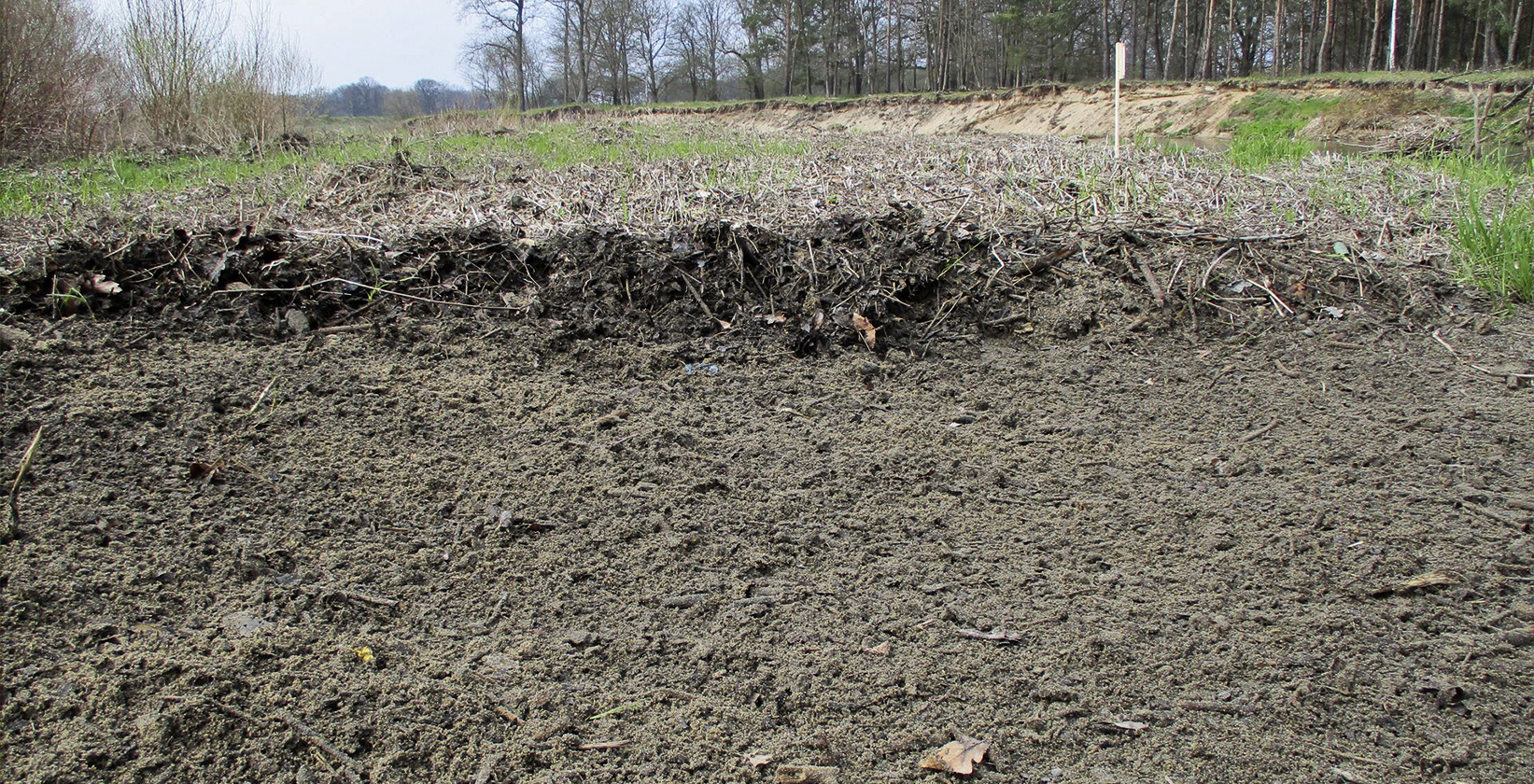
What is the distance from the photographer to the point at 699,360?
313cm

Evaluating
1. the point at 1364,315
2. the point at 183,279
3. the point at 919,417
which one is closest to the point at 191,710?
the point at 919,417

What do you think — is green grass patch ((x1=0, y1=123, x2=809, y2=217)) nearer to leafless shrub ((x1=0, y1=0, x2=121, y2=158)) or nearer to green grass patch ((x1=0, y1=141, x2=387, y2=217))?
green grass patch ((x1=0, y1=141, x2=387, y2=217))

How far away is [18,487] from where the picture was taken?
2086 millimetres

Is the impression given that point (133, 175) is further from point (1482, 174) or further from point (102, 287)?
point (1482, 174)

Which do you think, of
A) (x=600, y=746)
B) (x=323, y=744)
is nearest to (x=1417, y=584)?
(x=600, y=746)

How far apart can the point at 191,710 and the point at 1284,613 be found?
219 centimetres

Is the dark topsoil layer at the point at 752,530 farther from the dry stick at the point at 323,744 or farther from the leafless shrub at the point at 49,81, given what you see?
the leafless shrub at the point at 49,81

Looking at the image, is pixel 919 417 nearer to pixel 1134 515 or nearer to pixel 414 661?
pixel 1134 515

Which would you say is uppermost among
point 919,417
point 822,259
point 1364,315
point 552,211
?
point 552,211

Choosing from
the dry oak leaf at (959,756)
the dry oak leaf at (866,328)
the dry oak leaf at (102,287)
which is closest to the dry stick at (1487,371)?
the dry oak leaf at (866,328)

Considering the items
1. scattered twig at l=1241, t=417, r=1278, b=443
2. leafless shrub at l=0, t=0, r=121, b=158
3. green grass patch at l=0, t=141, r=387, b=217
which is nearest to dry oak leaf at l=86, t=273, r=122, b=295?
green grass patch at l=0, t=141, r=387, b=217

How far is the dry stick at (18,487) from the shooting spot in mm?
1932

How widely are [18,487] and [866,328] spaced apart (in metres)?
2.61

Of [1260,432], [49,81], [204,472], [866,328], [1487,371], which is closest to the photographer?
[204,472]
